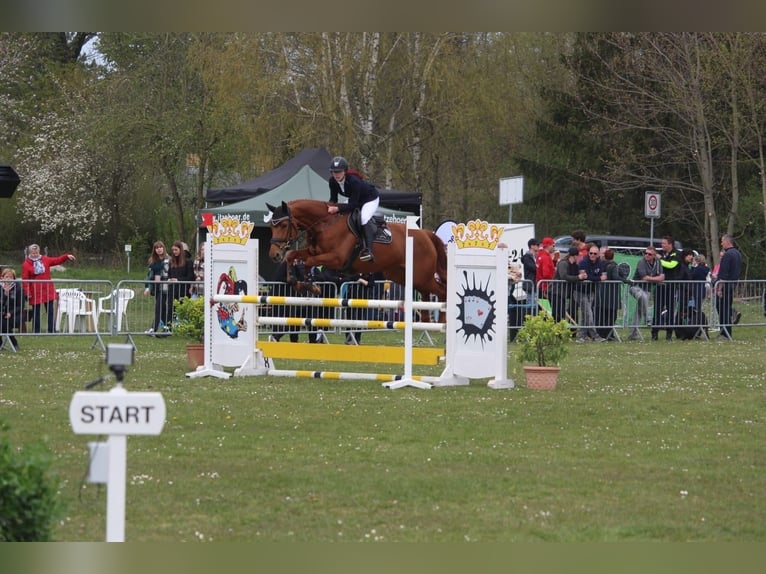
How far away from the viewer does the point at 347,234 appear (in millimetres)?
14656

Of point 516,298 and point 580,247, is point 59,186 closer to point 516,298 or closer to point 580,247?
point 580,247

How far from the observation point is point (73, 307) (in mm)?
21078

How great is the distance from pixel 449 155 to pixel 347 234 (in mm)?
27673

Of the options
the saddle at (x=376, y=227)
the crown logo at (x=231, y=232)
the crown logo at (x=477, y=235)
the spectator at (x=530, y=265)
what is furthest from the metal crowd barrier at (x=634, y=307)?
the crown logo at (x=231, y=232)

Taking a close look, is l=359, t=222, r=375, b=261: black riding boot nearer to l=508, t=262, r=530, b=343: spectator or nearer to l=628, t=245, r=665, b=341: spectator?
l=508, t=262, r=530, b=343: spectator

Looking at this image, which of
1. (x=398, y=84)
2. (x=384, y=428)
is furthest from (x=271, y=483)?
(x=398, y=84)

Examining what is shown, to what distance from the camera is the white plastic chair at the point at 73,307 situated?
20.8m

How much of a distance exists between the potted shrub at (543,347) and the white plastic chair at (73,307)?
9.53m

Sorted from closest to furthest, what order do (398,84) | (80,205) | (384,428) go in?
(384,428) < (398,84) < (80,205)

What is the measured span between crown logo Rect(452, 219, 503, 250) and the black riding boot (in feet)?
4.65

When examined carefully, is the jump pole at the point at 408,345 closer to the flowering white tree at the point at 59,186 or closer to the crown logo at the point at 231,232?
the crown logo at the point at 231,232

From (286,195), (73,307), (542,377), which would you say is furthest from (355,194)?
(286,195)

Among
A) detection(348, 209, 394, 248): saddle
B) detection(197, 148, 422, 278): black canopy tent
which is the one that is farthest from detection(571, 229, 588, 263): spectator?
detection(348, 209, 394, 248): saddle
